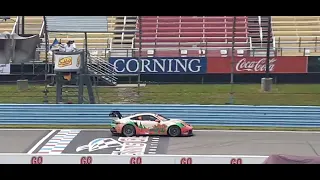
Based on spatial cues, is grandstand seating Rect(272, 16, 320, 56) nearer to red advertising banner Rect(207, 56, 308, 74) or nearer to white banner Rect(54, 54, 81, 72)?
red advertising banner Rect(207, 56, 308, 74)

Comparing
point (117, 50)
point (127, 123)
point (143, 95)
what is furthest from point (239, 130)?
point (117, 50)

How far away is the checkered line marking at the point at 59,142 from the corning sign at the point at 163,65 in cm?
999

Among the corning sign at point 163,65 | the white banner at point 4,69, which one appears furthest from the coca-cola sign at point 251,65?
the white banner at point 4,69

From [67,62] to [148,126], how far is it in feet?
18.0

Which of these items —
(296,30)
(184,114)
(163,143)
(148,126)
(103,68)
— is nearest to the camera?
(163,143)

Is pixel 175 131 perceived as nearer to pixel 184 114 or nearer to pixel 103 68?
pixel 184 114

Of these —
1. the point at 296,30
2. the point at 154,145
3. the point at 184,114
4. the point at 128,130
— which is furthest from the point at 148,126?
the point at 296,30

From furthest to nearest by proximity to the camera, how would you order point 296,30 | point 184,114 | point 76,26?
point 296,30
point 76,26
point 184,114

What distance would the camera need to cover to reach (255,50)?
26922 mm

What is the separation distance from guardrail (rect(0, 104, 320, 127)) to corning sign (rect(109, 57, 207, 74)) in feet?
27.4

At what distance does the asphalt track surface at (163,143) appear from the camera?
12.8 meters

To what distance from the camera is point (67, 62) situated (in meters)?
19.0
